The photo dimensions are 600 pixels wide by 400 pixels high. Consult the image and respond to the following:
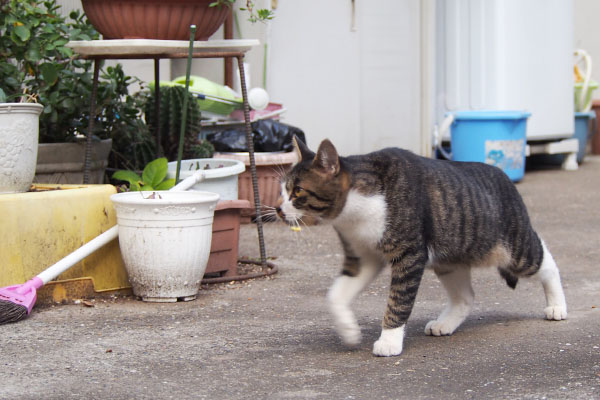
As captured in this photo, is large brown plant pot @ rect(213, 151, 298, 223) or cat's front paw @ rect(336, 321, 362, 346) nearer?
cat's front paw @ rect(336, 321, 362, 346)

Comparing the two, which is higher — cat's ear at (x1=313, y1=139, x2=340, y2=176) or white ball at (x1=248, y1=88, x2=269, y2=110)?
white ball at (x1=248, y1=88, x2=269, y2=110)

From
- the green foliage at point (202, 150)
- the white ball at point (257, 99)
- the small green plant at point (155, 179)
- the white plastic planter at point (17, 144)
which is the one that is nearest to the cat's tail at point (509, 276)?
the small green plant at point (155, 179)

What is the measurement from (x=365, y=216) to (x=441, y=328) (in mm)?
705

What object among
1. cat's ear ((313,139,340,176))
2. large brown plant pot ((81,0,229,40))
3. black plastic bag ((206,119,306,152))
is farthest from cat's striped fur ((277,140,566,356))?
black plastic bag ((206,119,306,152))

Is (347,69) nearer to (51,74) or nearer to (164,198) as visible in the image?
(51,74)

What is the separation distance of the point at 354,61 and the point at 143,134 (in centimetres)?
290

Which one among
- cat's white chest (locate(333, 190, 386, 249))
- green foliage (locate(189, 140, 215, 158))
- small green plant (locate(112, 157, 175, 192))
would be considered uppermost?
green foliage (locate(189, 140, 215, 158))

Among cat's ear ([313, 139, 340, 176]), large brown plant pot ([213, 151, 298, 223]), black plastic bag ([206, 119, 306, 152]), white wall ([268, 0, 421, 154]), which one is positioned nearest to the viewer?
cat's ear ([313, 139, 340, 176])

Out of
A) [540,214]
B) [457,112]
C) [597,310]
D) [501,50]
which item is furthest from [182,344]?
[501,50]

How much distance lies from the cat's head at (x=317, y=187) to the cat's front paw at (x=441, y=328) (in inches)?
29.7

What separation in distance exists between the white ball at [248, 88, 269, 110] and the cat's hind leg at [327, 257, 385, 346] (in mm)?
3370

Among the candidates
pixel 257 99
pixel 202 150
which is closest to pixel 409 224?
pixel 202 150

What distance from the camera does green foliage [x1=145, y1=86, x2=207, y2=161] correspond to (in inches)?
230

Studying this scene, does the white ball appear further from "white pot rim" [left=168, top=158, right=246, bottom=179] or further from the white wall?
"white pot rim" [left=168, top=158, right=246, bottom=179]
